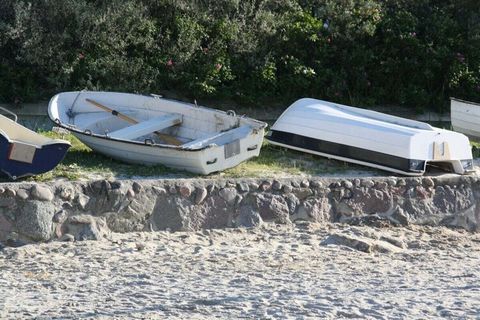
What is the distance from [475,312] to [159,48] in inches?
304

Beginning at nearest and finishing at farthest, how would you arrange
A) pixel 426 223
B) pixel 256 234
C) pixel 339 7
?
1. pixel 256 234
2. pixel 426 223
3. pixel 339 7

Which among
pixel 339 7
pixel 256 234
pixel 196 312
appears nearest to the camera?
pixel 196 312

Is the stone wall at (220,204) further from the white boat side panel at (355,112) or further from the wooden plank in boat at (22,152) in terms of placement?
the white boat side panel at (355,112)

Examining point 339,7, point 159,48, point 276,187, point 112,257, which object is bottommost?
point 112,257

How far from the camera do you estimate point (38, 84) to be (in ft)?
47.6

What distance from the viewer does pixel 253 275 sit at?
31.5ft

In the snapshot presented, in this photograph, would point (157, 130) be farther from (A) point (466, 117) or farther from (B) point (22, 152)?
(A) point (466, 117)

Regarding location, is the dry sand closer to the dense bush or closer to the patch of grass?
the patch of grass

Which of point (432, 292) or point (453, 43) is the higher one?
point (453, 43)

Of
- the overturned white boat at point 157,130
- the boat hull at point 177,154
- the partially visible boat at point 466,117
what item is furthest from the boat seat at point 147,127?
the partially visible boat at point 466,117

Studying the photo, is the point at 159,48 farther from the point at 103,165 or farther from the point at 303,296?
the point at 303,296

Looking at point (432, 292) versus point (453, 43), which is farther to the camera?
point (453, 43)

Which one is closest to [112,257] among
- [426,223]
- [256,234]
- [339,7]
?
[256,234]

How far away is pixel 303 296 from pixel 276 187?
2.63m
